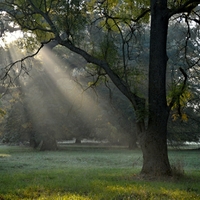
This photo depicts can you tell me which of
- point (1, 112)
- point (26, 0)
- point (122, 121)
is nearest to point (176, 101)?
point (26, 0)

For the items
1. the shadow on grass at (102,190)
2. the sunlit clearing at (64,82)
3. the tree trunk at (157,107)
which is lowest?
the shadow on grass at (102,190)

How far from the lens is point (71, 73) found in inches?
1316

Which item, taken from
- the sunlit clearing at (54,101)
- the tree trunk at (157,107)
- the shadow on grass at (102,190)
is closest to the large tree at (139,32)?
the tree trunk at (157,107)

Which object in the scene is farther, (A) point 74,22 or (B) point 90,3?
(B) point 90,3

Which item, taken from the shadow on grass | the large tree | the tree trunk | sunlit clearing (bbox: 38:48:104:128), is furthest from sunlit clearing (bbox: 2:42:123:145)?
the shadow on grass

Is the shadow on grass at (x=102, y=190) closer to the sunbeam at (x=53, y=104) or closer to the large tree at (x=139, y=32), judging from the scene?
the large tree at (x=139, y=32)

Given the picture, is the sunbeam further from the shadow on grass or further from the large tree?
the shadow on grass

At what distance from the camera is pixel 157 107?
1030 cm

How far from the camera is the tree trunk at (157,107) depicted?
9992 millimetres

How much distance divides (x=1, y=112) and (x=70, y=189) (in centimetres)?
905

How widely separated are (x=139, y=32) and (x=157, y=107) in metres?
3.42

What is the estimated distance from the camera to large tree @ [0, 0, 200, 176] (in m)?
10.1

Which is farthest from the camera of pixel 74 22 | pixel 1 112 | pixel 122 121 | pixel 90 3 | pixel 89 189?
pixel 122 121

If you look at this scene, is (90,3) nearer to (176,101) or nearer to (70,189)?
(176,101)
